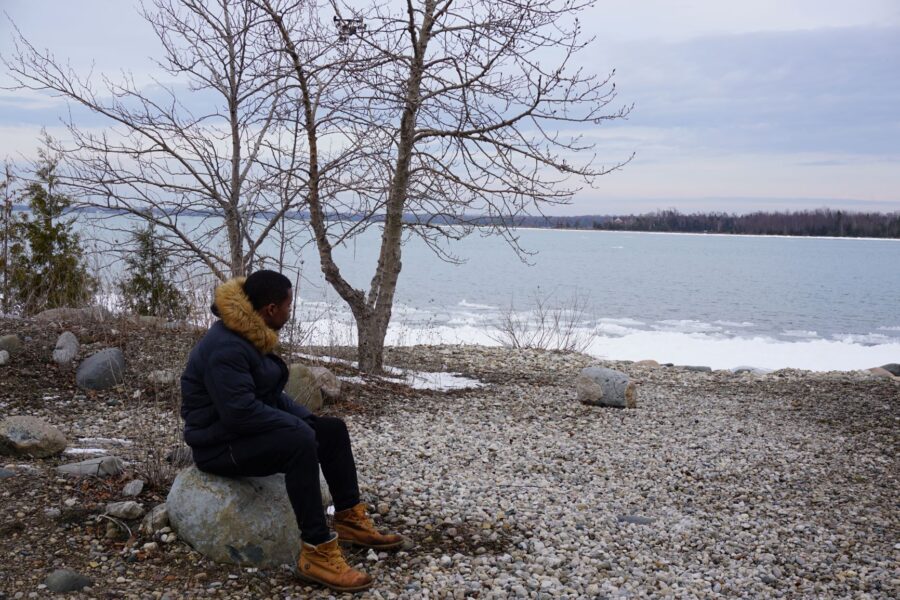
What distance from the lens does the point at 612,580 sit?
4523mm

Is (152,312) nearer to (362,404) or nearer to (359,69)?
(362,404)

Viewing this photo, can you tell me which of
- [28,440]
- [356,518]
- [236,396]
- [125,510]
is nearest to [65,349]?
[28,440]

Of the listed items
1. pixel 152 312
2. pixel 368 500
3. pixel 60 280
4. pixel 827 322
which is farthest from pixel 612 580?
pixel 827 322

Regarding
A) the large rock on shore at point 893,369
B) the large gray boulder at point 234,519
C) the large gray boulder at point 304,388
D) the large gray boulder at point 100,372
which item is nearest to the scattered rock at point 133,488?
the large gray boulder at point 234,519

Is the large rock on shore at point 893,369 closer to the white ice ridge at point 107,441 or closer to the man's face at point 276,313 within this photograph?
the white ice ridge at point 107,441

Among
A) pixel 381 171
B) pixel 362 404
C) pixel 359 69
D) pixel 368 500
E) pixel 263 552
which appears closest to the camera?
pixel 263 552

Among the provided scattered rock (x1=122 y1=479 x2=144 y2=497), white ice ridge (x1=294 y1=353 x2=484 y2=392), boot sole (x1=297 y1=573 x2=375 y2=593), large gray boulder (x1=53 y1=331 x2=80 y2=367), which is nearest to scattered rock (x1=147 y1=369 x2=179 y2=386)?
large gray boulder (x1=53 y1=331 x2=80 y2=367)

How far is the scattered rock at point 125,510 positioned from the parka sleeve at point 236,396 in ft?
3.47

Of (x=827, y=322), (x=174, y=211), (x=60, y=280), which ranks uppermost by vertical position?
(x=174, y=211)

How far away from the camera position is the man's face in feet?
13.8

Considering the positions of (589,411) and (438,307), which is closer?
(589,411)

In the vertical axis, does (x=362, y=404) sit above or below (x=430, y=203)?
below

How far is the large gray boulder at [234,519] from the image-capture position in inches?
171

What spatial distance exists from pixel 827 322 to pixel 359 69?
76.1ft
